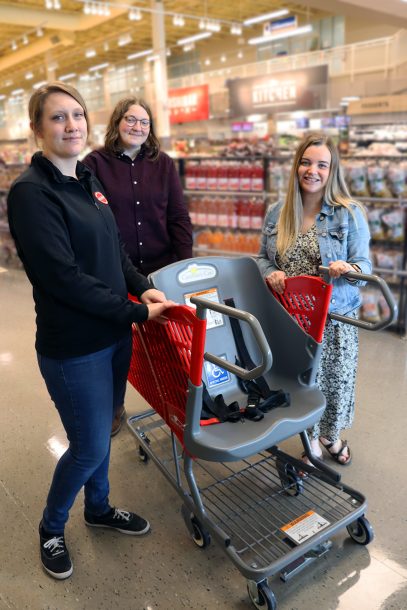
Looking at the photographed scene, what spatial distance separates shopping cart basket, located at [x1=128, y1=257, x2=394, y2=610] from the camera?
1.67 m

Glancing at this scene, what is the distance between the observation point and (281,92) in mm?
11680

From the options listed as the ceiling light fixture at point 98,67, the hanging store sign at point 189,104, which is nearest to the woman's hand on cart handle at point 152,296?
the hanging store sign at point 189,104

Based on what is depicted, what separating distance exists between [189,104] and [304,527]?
1413 cm

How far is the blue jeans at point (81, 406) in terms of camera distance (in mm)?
1680

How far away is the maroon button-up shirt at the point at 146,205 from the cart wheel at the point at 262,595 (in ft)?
5.41

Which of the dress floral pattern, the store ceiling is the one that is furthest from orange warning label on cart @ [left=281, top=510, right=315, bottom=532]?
the store ceiling

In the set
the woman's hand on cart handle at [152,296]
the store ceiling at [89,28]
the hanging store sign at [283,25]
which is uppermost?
the store ceiling at [89,28]

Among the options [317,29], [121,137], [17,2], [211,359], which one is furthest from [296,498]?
[317,29]

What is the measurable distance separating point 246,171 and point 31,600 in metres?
4.20

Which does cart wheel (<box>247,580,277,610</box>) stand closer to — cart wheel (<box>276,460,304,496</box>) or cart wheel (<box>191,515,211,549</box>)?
cart wheel (<box>191,515,211,549</box>)

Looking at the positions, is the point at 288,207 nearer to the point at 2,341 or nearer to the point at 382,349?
the point at 382,349

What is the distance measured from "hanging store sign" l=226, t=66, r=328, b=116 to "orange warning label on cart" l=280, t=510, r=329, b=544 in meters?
10.6

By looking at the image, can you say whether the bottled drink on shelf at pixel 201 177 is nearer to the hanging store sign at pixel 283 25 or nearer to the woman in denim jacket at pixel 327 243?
the woman in denim jacket at pixel 327 243

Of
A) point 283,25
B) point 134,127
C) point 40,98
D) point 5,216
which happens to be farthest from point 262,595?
point 283,25
